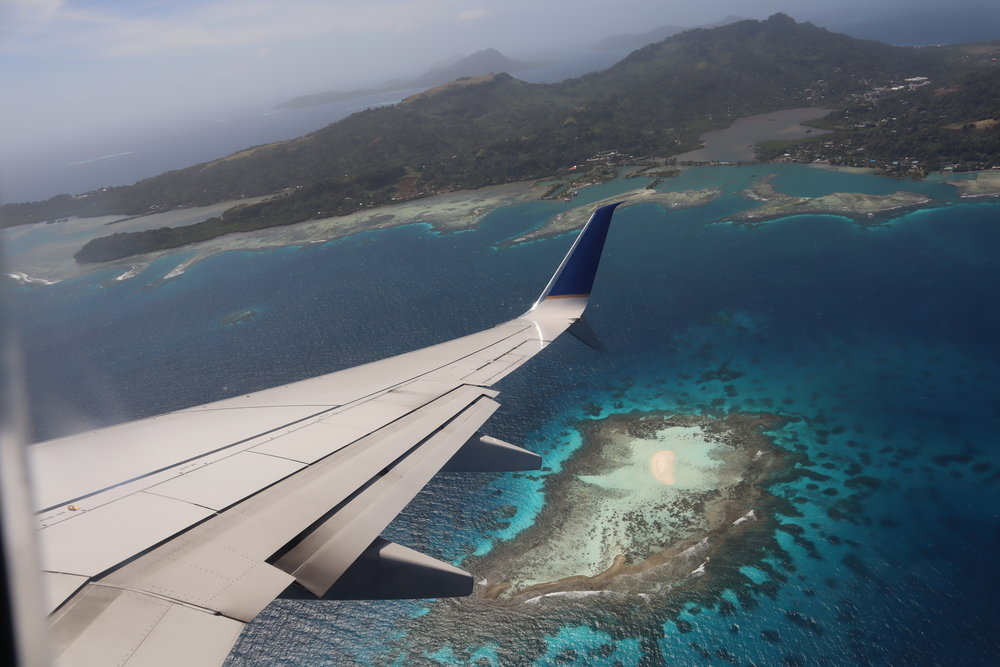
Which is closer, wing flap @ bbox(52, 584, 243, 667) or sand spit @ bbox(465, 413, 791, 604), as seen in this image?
wing flap @ bbox(52, 584, 243, 667)

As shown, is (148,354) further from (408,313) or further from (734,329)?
(734,329)

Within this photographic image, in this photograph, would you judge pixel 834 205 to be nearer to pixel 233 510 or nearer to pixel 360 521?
pixel 360 521

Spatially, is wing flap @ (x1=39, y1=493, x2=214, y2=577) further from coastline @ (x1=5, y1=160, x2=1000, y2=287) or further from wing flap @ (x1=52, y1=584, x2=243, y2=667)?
coastline @ (x1=5, y1=160, x2=1000, y2=287)

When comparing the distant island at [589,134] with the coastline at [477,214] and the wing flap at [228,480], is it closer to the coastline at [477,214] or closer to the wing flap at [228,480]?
the coastline at [477,214]

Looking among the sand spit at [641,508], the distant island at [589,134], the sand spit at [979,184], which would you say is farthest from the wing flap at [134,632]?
the distant island at [589,134]

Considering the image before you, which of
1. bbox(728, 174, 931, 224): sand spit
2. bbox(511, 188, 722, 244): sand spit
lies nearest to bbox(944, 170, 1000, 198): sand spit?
bbox(728, 174, 931, 224): sand spit

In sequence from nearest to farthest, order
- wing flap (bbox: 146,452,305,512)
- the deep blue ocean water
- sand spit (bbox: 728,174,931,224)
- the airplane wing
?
the airplane wing, wing flap (bbox: 146,452,305,512), the deep blue ocean water, sand spit (bbox: 728,174,931,224)

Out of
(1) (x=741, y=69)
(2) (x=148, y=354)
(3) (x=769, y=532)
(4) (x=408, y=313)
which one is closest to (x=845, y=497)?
(3) (x=769, y=532)

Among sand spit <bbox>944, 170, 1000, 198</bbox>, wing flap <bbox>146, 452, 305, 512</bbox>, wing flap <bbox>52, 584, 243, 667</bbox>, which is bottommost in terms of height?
sand spit <bbox>944, 170, 1000, 198</bbox>
